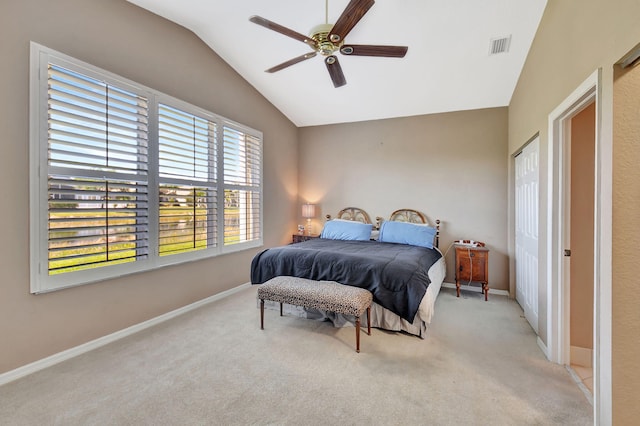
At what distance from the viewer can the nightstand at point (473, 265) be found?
12.8 ft

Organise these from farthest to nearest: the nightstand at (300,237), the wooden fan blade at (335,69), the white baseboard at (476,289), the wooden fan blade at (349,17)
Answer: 1. the nightstand at (300,237)
2. the white baseboard at (476,289)
3. the wooden fan blade at (335,69)
4. the wooden fan blade at (349,17)

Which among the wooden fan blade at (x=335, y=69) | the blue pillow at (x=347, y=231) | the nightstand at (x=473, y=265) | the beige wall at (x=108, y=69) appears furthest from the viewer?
the blue pillow at (x=347, y=231)

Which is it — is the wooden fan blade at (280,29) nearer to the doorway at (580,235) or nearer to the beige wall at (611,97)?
the beige wall at (611,97)

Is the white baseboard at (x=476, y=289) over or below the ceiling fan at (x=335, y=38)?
below

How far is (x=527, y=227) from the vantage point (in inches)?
127

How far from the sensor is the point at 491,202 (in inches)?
169

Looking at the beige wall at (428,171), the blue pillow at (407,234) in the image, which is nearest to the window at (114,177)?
the beige wall at (428,171)

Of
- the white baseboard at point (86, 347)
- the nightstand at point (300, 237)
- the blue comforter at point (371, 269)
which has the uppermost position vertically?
the nightstand at point (300, 237)

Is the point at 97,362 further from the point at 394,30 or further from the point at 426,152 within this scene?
the point at 426,152

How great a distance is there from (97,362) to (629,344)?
11.7 feet

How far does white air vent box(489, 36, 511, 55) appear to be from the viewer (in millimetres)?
2982

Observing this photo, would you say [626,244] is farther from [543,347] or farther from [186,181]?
[186,181]

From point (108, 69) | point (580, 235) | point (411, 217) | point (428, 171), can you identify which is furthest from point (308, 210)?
point (580, 235)

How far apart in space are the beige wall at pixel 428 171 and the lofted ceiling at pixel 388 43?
1.03ft
